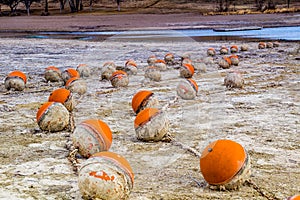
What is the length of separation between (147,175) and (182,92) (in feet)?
12.5

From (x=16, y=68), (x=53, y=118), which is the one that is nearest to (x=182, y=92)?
(x=53, y=118)

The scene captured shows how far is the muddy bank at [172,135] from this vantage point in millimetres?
4249

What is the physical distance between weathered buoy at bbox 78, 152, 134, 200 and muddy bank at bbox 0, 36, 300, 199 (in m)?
0.33

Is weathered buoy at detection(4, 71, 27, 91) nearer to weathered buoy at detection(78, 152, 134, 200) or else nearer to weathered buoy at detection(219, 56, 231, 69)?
weathered buoy at detection(219, 56, 231, 69)

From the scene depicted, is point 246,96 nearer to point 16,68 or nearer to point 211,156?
point 211,156

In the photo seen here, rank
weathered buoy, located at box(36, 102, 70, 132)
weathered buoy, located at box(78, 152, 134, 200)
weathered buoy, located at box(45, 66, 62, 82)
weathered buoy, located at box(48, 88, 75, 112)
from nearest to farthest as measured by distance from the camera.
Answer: weathered buoy, located at box(78, 152, 134, 200), weathered buoy, located at box(36, 102, 70, 132), weathered buoy, located at box(48, 88, 75, 112), weathered buoy, located at box(45, 66, 62, 82)

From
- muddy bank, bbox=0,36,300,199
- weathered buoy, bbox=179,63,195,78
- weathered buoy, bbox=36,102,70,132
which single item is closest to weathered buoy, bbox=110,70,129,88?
muddy bank, bbox=0,36,300,199

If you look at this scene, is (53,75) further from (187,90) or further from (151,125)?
(151,125)

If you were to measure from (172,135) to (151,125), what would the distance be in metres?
0.56

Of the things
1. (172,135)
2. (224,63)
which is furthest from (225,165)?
(224,63)

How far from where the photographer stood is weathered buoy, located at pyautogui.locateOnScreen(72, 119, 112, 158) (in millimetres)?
4824

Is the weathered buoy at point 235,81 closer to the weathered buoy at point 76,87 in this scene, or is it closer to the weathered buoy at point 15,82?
the weathered buoy at point 76,87

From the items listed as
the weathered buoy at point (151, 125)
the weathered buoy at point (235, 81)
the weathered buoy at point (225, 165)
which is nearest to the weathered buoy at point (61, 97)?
the weathered buoy at point (151, 125)

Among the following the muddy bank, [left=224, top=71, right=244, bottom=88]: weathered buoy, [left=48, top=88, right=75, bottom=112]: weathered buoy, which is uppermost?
[left=48, top=88, right=75, bottom=112]: weathered buoy
